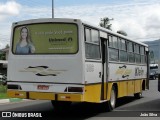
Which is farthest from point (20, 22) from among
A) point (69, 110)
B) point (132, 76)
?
point (132, 76)

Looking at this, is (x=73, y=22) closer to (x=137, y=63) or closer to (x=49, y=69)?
(x=49, y=69)

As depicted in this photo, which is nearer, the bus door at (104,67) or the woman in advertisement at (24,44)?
the woman in advertisement at (24,44)

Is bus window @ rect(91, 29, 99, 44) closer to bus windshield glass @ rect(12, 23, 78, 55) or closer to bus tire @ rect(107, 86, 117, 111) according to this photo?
bus windshield glass @ rect(12, 23, 78, 55)

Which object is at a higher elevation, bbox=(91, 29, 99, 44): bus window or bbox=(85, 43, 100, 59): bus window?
bbox=(91, 29, 99, 44): bus window

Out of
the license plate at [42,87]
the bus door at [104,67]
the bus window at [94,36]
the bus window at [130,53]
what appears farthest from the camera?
the bus window at [130,53]

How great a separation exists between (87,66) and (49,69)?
3.89 feet

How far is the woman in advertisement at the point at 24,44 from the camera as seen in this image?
43.0 feet

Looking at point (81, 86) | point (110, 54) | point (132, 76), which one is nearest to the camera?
point (81, 86)

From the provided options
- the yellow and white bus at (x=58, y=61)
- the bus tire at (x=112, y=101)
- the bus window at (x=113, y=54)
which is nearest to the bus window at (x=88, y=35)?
the yellow and white bus at (x=58, y=61)

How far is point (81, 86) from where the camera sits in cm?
1211

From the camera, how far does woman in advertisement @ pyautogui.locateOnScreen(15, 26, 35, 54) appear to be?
1309 cm

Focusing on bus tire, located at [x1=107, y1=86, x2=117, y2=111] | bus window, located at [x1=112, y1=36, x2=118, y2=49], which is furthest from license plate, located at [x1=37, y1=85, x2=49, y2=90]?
bus window, located at [x1=112, y1=36, x2=118, y2=49]

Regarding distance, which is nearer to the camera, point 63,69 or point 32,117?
point 63,69

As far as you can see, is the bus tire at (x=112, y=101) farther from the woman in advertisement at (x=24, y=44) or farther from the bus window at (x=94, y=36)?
the woman in advertisement at (x=24, y=44)
